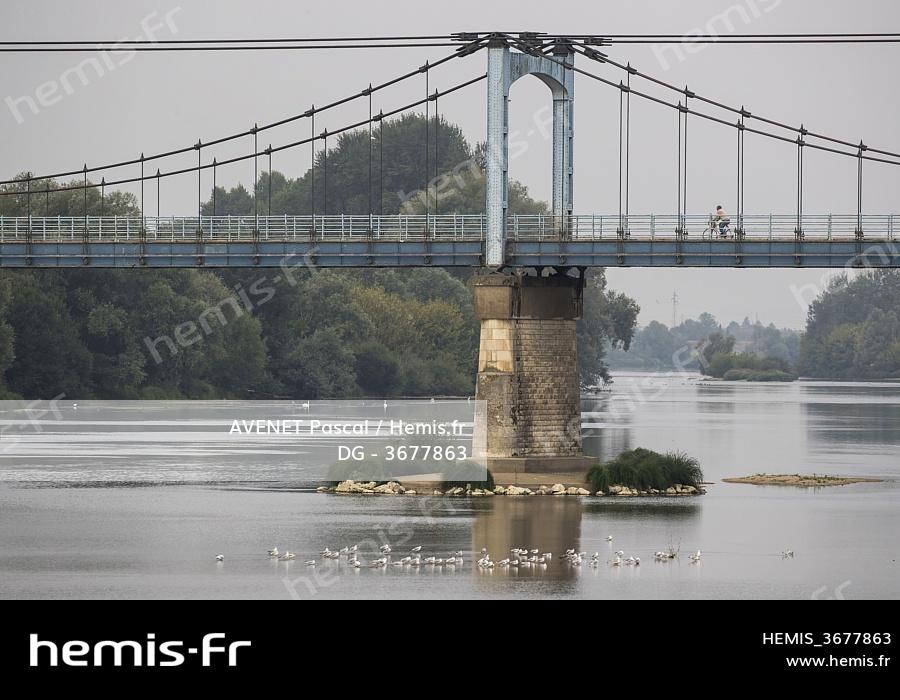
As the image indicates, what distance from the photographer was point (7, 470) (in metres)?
80.9

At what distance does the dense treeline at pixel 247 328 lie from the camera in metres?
128

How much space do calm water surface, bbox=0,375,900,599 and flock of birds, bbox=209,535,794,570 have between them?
344 mm

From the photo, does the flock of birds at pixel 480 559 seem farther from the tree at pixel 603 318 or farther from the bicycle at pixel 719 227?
the tree at pixel 603 318

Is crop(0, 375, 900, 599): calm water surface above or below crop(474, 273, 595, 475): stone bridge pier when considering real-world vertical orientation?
below

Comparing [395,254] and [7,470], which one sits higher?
[395,254]

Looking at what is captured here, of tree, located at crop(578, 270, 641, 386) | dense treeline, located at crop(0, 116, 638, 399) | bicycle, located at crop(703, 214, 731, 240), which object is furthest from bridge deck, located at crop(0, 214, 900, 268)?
tree, located at crop(578, 270, 641, 386)

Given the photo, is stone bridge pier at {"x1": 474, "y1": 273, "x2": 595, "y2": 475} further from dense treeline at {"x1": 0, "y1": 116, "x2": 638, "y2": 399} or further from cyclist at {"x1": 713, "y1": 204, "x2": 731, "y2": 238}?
dense treeline at {"x1": 0, "y1": 116, "x2": 638, "y2": 399}

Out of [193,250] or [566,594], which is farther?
[193,250]

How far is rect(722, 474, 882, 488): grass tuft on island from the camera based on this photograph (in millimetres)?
76312

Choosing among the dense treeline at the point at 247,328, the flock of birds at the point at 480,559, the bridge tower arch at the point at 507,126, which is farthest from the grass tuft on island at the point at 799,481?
the dense treeline at the point at 247,328

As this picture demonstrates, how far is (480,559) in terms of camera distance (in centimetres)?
5112
